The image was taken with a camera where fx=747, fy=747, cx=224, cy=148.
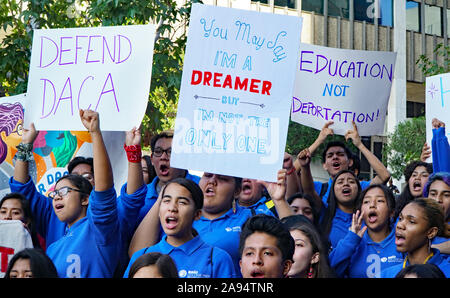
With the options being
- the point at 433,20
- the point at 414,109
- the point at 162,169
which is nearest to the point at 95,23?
the point at 162,169

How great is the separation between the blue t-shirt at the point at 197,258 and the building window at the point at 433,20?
90.2ft

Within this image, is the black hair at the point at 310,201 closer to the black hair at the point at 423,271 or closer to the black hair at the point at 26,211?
the black hair at the point at 423,271

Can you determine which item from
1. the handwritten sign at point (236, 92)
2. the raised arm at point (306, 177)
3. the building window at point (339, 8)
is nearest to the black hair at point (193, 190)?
the handwritten sign at point (236, 92)

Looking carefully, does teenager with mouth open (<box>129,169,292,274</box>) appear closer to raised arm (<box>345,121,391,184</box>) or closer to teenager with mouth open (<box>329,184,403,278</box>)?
teenager with mouth open (<box>329,184,403,278</box>)

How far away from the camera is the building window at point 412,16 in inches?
1156

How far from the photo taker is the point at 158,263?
3.63m

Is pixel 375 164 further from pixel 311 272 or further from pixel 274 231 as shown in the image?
pixel 274 231

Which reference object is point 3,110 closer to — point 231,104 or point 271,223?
point 231,104

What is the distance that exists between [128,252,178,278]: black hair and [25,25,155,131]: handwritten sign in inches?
52.2

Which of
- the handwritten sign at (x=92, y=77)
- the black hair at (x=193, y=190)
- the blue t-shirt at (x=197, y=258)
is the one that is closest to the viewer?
the blue t-shirt at (x=197, y=258)

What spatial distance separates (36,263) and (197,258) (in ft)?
2.77

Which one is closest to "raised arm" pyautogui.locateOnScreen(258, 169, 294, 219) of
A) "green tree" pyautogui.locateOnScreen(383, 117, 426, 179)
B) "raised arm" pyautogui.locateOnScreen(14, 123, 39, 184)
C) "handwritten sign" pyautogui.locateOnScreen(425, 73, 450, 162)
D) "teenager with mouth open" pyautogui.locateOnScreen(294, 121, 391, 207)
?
"teenager with mouth open" pyautogui.locateOnScreen(294, 121, 391, 207)

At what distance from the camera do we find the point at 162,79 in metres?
9.01
